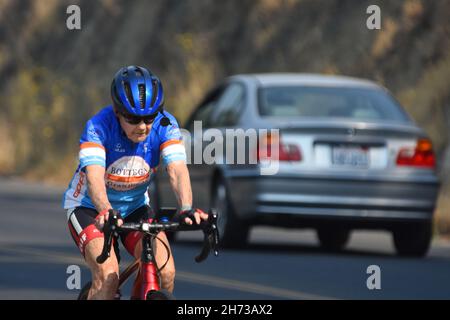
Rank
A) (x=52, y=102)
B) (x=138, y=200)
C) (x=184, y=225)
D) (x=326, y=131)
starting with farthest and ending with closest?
(x=52, y=102) → (x=326, y=131) → (x=138, y=200) → (x=184, y=225)

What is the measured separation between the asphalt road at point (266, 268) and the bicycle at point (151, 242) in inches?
175

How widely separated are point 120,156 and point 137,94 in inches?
25.3

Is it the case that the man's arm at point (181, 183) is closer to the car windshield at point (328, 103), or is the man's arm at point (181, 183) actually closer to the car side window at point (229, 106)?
the car windshield at point (328, 103)

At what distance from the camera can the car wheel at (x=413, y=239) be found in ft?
50.9

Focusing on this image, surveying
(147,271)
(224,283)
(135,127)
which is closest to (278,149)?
(224,283)

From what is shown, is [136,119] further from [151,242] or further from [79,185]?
[79,185]

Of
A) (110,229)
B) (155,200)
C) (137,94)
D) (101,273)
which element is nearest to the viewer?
(110,229)

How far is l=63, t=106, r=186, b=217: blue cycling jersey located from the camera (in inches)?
305

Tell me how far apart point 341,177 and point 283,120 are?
792 millimetres

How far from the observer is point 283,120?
15.2 metres

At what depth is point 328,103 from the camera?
15914mm
